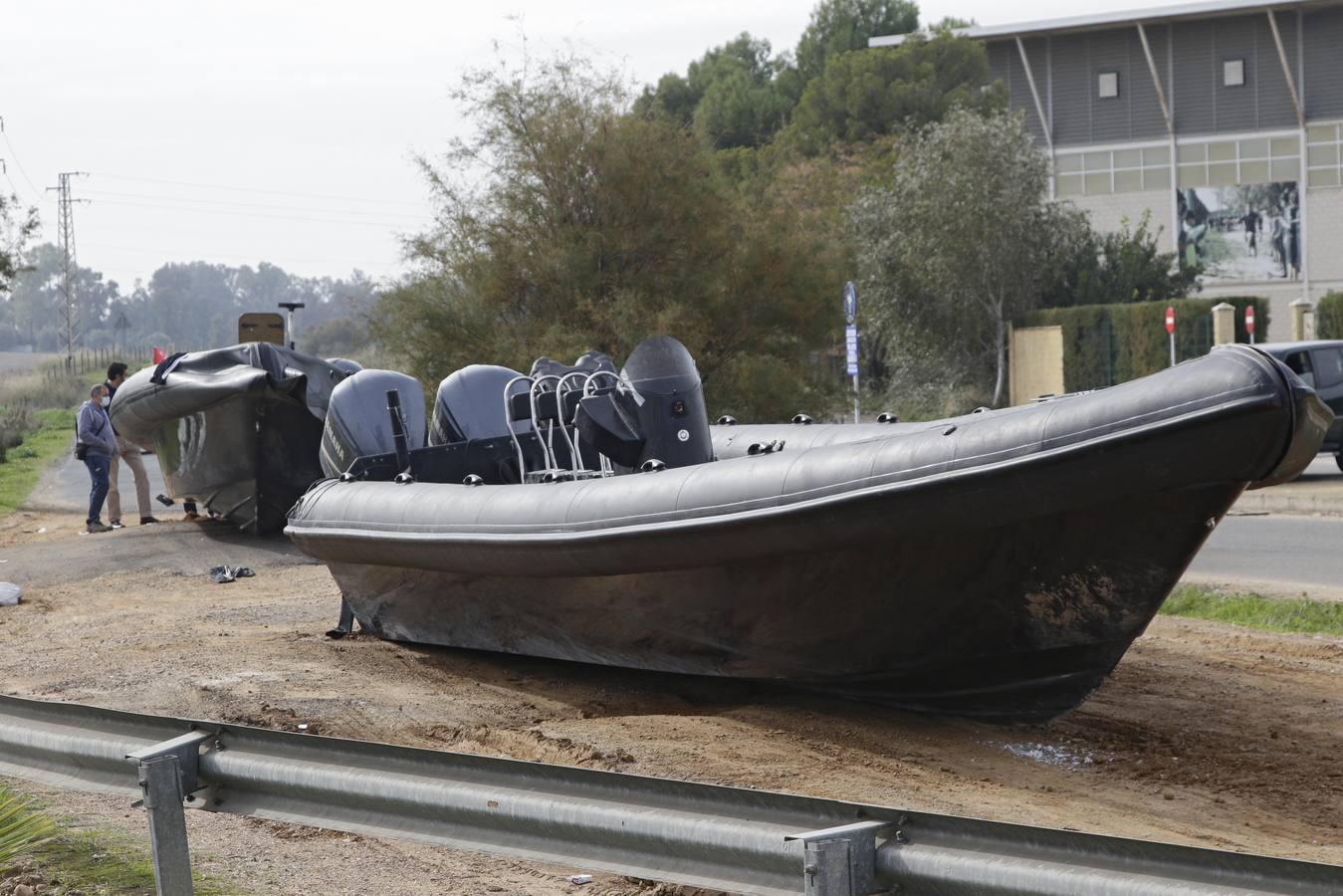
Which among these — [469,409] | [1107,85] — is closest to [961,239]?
[1107,85]

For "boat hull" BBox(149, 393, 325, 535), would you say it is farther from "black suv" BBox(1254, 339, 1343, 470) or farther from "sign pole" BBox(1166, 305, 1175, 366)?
"sign pole" BBox(1166, 305, 1175, 366)

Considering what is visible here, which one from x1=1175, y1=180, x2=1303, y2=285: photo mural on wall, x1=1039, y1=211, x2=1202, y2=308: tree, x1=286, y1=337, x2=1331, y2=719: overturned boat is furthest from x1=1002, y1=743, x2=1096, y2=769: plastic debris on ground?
x1=1175, y1=180, x2=1303, y2=285: photo mural on wall

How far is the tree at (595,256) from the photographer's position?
19766 mm

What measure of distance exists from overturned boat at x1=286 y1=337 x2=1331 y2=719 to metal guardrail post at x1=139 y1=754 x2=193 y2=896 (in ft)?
9.42

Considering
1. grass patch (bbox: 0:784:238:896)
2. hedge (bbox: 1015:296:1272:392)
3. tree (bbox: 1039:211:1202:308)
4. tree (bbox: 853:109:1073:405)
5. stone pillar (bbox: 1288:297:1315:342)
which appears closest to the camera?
grass patch (bbox: 0:784:238:896)

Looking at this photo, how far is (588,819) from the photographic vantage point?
3.07 metres

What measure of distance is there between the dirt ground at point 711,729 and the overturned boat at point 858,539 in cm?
24

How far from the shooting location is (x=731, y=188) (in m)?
20.8

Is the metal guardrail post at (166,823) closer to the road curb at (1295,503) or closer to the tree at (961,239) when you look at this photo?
the road curb at (1295,503)

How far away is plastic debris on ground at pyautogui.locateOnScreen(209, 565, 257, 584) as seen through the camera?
1194 cm

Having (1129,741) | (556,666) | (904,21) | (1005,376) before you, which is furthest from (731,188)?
(904,21)

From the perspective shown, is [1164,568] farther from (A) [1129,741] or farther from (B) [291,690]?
(B) [291,690]

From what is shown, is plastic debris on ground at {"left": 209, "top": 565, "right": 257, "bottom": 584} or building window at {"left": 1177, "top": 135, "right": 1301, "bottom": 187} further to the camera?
building window at {"left": 1177, "top": 135, "right": 1301, "bottom": 187}

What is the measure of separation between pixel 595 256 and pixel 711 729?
46.8 ft
